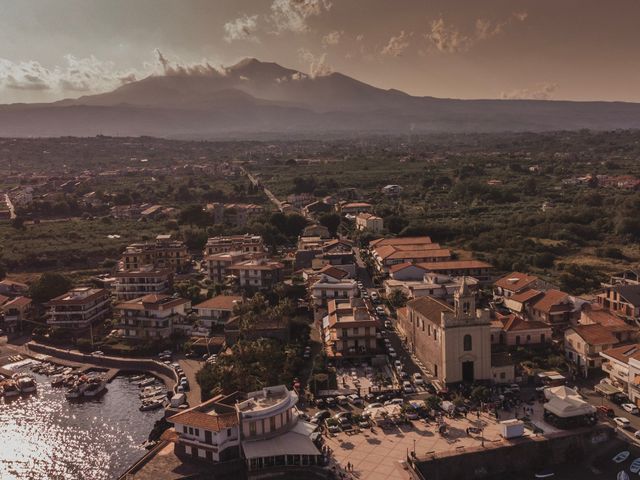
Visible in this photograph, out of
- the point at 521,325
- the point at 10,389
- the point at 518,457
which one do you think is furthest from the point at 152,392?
the point at 521,325

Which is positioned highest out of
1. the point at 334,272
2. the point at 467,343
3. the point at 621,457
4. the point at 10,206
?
the point at 10,206

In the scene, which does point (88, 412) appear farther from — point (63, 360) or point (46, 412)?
point (63, 360)

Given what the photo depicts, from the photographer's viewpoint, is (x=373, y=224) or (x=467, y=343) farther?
(x=373, y=224)

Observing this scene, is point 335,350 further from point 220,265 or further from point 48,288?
point 48,288

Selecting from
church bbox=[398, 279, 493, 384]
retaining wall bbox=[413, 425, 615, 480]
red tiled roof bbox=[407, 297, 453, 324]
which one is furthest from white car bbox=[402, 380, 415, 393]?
retaining wall bbox=[413, 425, 615, 480]

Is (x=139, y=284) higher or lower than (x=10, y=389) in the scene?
higher

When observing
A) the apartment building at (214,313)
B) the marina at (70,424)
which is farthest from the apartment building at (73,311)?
the apartment building at (214,313)

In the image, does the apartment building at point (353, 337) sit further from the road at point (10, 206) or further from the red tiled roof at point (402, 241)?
the road at point (10, 206)
